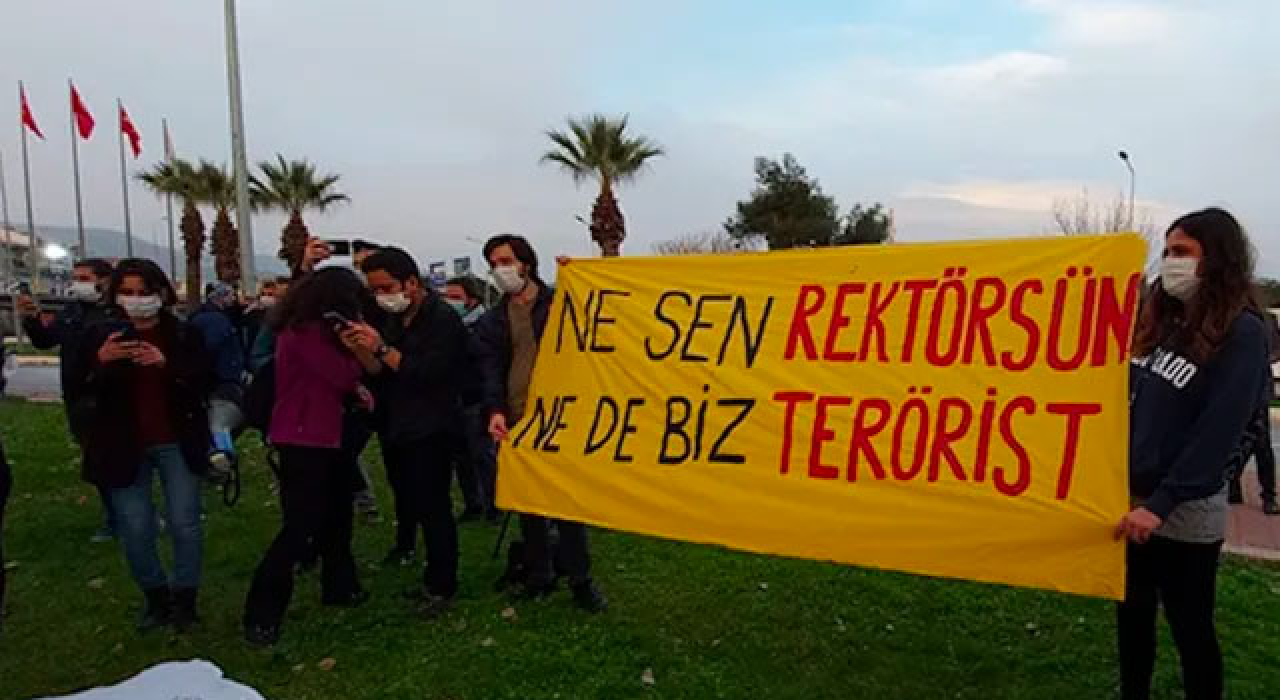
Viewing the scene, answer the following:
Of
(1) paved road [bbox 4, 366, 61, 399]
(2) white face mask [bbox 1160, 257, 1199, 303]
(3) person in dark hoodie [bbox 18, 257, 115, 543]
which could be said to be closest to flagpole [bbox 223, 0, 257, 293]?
(1) paved road [bbox 4, 366, 61, 399]

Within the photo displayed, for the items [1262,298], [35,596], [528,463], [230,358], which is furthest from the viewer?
[230,358]

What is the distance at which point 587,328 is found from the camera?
14.5ft

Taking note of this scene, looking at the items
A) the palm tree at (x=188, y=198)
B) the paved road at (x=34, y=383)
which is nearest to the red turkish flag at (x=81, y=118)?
the palm tree at (x=188, y=198)

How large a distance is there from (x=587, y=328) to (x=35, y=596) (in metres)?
3.55

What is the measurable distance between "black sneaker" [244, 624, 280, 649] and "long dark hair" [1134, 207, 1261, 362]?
3.93 meters

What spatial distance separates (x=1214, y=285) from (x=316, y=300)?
3602 mm

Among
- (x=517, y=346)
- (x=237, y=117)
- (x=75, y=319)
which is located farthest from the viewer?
(x=237, y=117)

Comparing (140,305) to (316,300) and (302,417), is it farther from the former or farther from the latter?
(302,417)

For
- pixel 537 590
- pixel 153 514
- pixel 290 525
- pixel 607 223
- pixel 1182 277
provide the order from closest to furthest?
pixel 1182 277 < pixel 290 525 < pixel 153 514 < pixel 537 590 < pixel 607 223

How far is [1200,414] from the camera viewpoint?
2.96 metres

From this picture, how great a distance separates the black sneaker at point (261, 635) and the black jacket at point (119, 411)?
80cm

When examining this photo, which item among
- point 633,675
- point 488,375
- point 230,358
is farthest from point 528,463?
point 230,358

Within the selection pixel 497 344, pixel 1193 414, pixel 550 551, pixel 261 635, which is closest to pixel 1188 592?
pixel 1193 414

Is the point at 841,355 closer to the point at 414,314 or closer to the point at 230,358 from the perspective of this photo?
the point at 414,314
